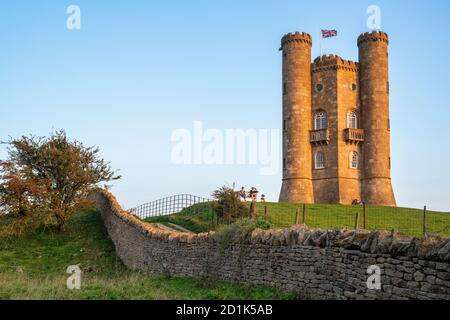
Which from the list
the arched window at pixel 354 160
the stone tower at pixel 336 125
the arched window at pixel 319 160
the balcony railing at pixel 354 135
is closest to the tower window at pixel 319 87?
the stone tower at pixel 336 125

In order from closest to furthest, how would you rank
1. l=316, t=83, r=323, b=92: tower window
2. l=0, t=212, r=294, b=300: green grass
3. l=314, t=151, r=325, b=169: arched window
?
l=0, t=212, r=294, b=300: green grass < l=314, t=151, r=325, b=169: arched window < l=316, t=83, r=323, b=92: tower window

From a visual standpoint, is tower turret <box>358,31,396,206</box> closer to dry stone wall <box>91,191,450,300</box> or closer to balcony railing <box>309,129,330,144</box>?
balcony railing <box>309,129,330,144</box>

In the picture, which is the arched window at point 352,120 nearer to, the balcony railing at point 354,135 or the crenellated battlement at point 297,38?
the balcony railing at point 354,135

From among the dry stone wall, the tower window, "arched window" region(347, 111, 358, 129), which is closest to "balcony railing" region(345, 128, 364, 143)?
"arched window" region(347, 111, 358, 129)

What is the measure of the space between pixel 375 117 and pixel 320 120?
5.24 metres

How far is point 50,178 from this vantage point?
2836cm

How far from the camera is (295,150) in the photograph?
45875mm

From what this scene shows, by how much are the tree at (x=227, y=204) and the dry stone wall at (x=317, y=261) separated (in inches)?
227

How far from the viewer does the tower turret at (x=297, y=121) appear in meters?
45.5

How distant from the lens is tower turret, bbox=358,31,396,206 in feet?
148

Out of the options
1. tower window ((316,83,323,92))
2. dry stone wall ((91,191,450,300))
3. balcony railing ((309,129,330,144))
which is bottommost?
dry stone wall ((91,191,450,300))

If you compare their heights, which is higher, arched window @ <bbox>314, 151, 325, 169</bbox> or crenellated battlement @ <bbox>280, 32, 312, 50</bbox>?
crenellated battlement @ <bbox>280, 32, 312, 50</bbox>

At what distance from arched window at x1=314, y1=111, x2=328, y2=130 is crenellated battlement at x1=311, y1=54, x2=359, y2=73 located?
14.4 feet

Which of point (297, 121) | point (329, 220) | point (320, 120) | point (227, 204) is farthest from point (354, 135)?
point (227, 204)
